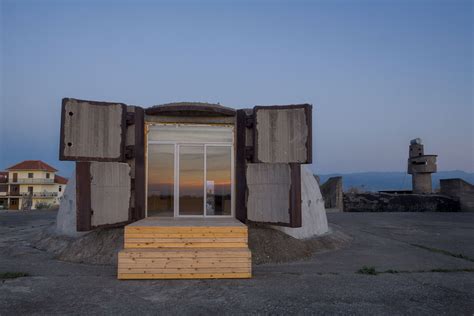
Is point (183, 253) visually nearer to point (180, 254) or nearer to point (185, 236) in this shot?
point (180, 254)

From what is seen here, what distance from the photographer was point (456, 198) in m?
25.0

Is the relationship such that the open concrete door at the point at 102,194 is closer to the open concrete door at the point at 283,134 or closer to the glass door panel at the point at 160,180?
the glass door panel at the point at 160,180

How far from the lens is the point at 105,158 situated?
8945mm

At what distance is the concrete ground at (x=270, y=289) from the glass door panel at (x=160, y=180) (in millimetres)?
2632

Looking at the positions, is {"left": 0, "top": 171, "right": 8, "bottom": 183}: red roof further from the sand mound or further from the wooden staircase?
the wooden staircase

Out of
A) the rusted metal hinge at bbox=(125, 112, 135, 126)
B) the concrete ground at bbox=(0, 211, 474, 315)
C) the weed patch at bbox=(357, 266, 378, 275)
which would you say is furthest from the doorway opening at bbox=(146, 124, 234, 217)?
the weed patch at bbox=(357, 266, 378, 275)

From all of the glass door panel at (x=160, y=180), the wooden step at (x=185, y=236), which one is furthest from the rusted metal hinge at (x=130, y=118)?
the wooden step at (x=185, y=236)

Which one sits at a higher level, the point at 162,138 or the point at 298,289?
the point at 162,138

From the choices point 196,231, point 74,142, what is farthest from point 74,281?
point 74,142

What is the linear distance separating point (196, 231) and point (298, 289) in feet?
7.66

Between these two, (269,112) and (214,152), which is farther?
(214,152)

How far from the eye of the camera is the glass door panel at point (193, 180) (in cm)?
1005

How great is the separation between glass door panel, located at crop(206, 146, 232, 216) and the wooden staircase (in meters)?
3.04

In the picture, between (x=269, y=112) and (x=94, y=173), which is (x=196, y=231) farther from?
(x=269, y=112)
